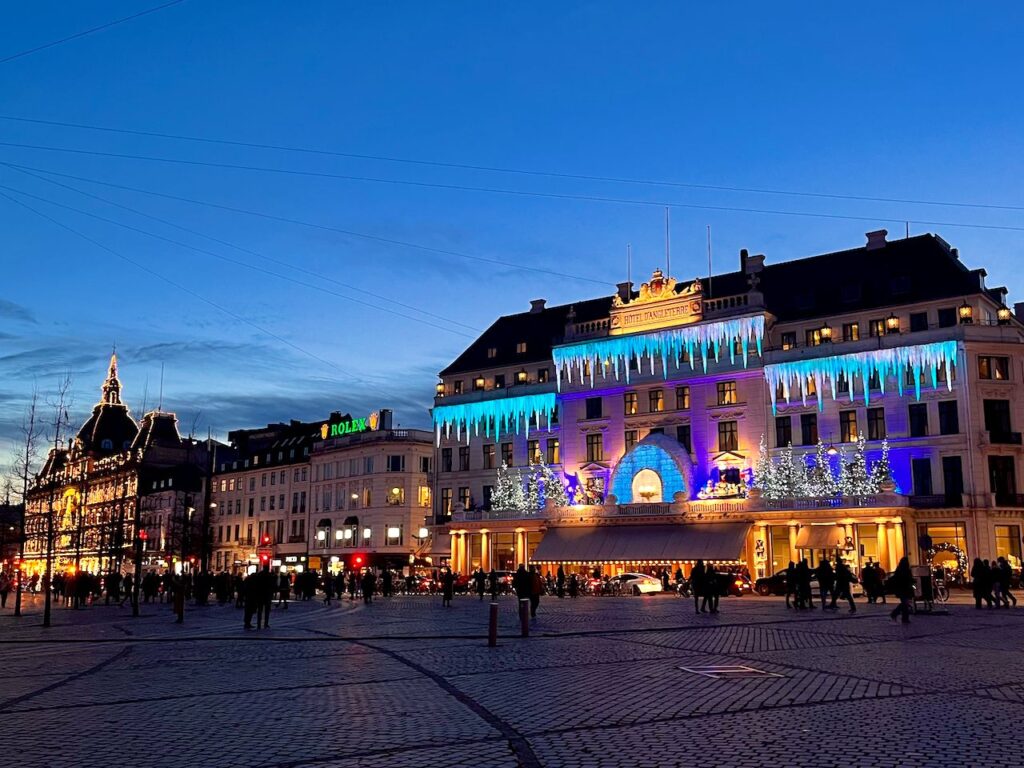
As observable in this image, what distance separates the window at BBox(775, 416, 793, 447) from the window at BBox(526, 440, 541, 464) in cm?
1737

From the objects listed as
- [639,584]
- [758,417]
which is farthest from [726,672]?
[758,417]

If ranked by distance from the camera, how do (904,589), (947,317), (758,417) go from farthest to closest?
1. (758,417)
2. (947,317)
3. (904,589)

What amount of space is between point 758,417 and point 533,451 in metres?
17.5

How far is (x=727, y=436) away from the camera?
6406 cm

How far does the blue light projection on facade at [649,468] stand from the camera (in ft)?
210

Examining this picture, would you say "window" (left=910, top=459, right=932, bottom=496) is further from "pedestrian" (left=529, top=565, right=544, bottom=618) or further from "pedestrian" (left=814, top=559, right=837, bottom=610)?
"pedestrian" (left=529, top=565, right=544, bottom=618)

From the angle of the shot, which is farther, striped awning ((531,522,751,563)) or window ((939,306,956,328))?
striped awning ((531,522,751,563))

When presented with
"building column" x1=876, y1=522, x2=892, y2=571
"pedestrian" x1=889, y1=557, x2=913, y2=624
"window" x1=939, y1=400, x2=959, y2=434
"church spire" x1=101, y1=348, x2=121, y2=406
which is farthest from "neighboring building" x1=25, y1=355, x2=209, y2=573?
"pedestrian" x1=889, y1=557, x2=913, y2=624

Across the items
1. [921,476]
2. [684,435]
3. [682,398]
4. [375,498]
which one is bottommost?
[921,476]

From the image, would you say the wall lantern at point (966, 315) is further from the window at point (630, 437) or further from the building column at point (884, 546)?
the window at point (630, 437)

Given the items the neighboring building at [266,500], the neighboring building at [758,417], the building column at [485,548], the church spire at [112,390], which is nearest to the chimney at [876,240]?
the neighboring building at [758,417]

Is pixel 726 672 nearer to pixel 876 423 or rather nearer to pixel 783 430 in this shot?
pixel 876 423

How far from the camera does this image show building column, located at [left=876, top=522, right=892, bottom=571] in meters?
55.6

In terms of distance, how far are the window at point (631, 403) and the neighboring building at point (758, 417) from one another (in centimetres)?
11
